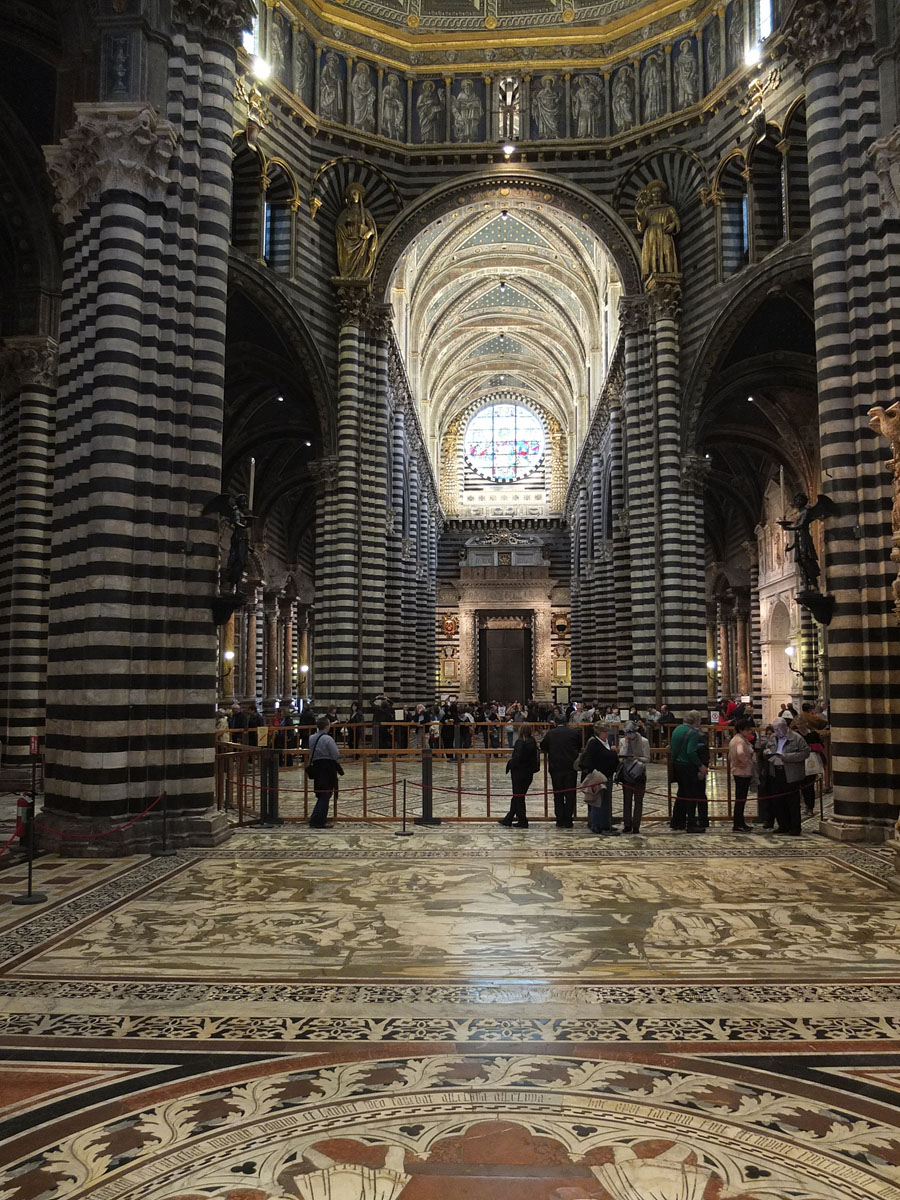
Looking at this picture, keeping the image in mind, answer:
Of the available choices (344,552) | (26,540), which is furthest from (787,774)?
(26,540)

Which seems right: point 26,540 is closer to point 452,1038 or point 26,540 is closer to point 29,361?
point 29,361

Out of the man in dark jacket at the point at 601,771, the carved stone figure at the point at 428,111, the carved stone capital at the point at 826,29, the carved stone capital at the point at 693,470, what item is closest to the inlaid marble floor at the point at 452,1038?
the man in dark jacket at the point at 601,771

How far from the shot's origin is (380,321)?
24.6 metres

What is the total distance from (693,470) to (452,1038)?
20119 mm

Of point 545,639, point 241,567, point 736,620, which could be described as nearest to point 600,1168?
point 241,567

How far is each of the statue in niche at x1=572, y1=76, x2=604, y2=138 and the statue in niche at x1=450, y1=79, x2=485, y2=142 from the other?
2.72 metres

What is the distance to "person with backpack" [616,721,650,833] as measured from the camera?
37.2 ft

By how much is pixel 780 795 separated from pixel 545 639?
3768 centimetres

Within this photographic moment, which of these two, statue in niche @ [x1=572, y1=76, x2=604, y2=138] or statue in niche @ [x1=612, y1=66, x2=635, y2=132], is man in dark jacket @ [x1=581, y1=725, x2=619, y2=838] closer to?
statue in niche @ [x1=612, y1=66, x2=635, y2=132]

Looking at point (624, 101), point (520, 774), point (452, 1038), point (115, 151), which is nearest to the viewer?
point (452, 1038)

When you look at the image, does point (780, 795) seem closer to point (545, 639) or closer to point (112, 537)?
point (112, 537)

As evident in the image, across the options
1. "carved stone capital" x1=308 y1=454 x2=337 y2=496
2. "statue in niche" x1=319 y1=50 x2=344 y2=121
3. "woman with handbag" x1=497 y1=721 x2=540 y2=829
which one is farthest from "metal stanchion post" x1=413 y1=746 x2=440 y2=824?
"statue in niche" x1=319 y1=50 x2=344 y2=121

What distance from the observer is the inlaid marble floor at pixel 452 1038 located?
11.4 ft

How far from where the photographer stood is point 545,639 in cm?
4869
